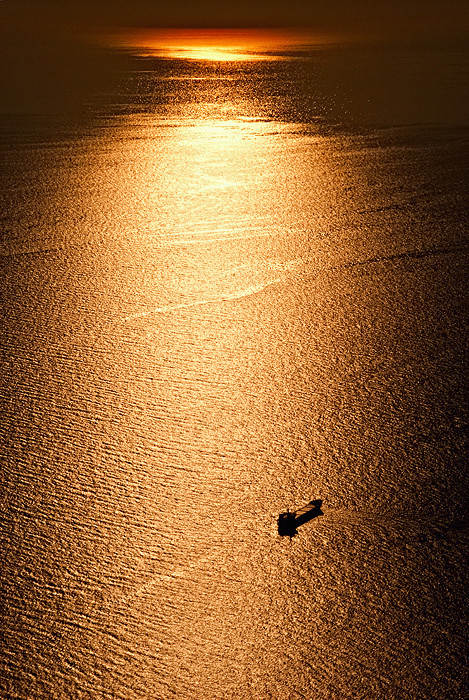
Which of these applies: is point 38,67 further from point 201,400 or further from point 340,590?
point 340,590

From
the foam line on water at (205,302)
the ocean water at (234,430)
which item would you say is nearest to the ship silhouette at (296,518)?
the ocean water at (234,430)

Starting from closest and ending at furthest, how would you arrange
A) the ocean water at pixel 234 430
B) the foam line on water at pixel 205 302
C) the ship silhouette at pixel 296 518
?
the ocean water at pixel 234 430, the ship silhouette at pixel 296 518, the foam line on water at pixel 205 302

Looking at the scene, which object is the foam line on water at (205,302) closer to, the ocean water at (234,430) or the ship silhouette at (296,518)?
the ocean water at (234,430)

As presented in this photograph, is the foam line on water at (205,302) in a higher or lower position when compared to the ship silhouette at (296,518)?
higher

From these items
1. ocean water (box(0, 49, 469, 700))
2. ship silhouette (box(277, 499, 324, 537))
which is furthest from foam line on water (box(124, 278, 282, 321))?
ship silhouette (box(277, 499, 324, 537))

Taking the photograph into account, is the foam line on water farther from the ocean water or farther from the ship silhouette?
the ship silhouette

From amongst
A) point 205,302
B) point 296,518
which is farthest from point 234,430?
point 205,302
